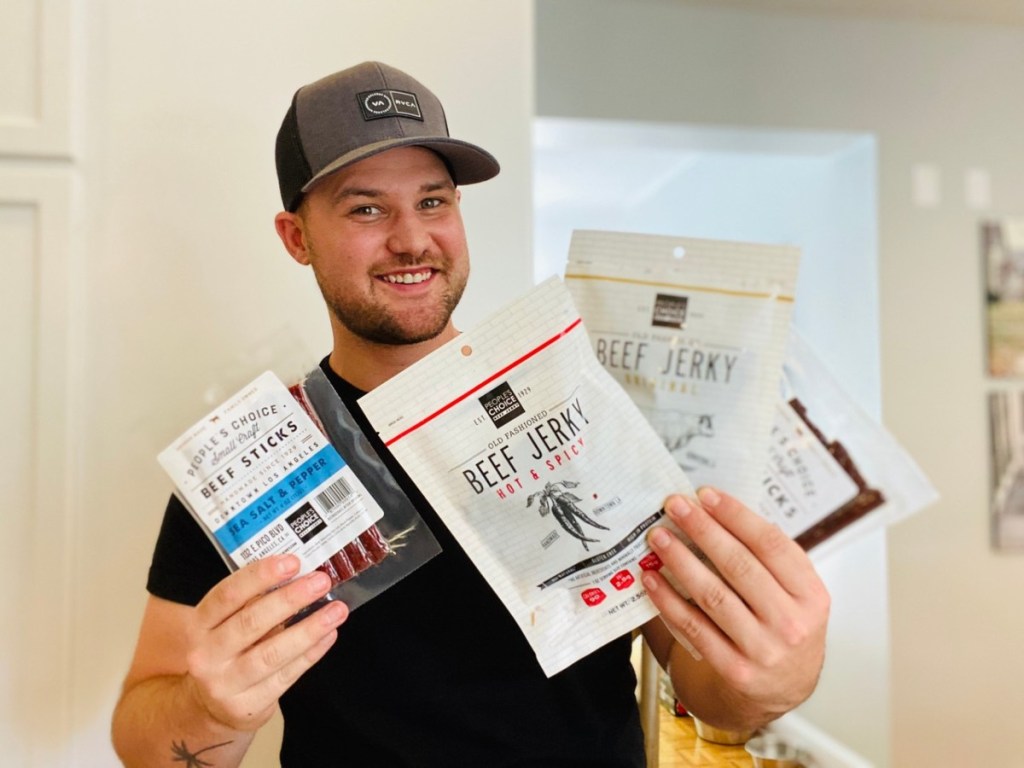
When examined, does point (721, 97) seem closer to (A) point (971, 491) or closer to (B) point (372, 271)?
(A) point (971, 491)

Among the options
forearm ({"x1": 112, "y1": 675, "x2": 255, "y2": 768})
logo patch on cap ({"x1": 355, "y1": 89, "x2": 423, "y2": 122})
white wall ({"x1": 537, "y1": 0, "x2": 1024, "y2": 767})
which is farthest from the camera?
white wall ({"x1": 537, "y1": 0, "x2": 1024, "y2": 767})

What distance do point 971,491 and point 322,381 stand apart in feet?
8.23

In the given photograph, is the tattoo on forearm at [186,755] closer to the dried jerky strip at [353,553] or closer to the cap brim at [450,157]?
the dried jerky strip at [353,553]

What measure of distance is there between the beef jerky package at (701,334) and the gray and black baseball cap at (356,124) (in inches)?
10.1

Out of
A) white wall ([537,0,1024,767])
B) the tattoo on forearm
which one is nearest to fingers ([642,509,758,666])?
the tattoo on forearm

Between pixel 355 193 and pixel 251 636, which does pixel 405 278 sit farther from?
pixel 251 636

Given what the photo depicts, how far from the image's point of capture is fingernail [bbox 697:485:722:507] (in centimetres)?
59

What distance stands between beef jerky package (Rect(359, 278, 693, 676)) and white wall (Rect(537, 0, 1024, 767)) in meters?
2.00

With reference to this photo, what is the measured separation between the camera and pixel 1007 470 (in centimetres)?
253

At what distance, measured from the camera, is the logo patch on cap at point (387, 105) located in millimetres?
795

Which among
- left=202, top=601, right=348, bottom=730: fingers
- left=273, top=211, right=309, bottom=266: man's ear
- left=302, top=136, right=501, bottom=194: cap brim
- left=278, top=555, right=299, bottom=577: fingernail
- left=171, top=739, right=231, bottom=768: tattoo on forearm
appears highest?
left=302, top=136, right=501, bottom=194: cap brim

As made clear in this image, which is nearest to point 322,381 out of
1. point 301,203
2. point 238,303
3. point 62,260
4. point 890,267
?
point 301,203

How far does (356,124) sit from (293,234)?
0.55 feet

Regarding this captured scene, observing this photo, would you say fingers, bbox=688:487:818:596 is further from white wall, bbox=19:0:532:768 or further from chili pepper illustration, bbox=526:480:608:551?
white wall, bbox=19:0:532:768
